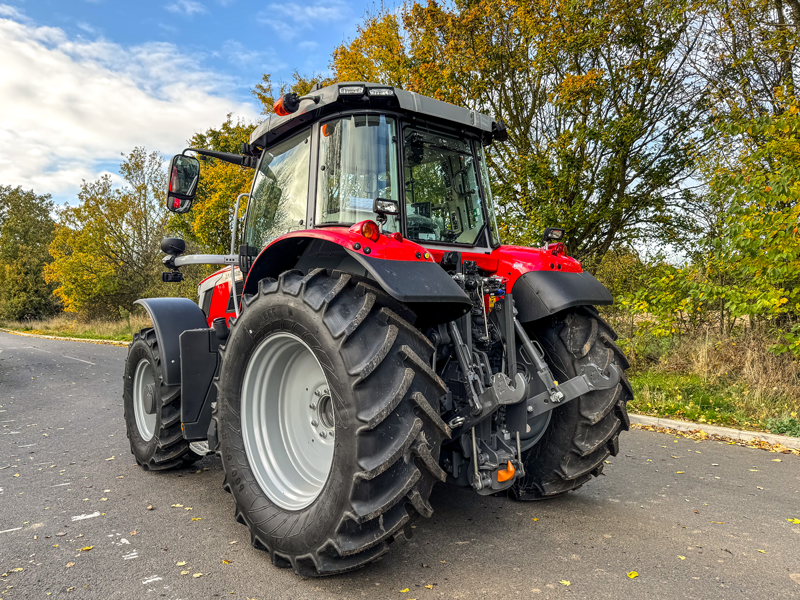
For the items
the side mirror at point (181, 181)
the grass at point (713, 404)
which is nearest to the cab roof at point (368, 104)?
the side mirror at point (181, 181)

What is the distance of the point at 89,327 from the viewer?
27469 millimetres

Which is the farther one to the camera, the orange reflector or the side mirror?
the side mirror

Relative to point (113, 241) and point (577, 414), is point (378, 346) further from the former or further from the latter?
point (113, 241)

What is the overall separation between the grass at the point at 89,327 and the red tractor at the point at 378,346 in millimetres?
19396

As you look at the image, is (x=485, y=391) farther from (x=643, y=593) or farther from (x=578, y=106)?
(x=578, y=106)

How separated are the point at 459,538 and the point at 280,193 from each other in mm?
2550

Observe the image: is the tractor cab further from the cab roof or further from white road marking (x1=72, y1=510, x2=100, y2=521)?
white road marking (x1=72, y1=510, x2=100, y2=521)

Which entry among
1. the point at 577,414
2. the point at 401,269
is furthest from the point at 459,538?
the point at 401,269

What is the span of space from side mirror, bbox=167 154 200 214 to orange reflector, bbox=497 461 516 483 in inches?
113

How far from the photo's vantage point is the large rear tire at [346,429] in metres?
2.41

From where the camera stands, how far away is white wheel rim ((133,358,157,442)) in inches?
188

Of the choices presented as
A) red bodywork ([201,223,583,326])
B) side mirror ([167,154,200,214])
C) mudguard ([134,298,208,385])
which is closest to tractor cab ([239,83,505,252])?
red bodywork ([201,223,583,326])

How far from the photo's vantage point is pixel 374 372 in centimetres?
245

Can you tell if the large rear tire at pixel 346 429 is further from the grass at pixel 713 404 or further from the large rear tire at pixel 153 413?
the grass at pixel 713 404
